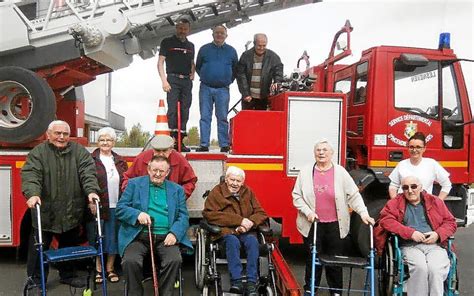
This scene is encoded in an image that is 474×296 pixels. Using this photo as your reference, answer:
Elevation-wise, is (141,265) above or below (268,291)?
above

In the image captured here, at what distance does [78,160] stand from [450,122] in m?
4.09

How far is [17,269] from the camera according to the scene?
19.0 ft

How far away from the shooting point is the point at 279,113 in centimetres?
548

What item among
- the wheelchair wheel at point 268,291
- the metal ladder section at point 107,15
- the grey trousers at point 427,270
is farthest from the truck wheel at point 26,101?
the grey trousers at point 427,270

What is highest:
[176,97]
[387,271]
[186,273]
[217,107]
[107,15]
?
[107,15]

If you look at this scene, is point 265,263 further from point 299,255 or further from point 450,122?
point 450,122

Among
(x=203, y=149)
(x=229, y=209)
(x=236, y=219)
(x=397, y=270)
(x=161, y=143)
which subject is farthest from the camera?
(x=203, y=149)

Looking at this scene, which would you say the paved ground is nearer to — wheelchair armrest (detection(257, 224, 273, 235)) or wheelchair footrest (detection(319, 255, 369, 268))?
wheelchair armrest (detection(257, 224, 273, 235))

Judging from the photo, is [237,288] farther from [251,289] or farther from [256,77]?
[256,77]

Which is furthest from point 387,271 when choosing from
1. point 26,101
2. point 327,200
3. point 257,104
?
point 26,101

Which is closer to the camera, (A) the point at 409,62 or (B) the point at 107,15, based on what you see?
(A) the point at 409,62

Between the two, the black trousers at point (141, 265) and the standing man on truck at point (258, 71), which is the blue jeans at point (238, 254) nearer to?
the black trousers at point (141, 265)

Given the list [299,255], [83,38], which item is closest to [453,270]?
[299,255]

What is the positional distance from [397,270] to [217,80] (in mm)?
3164
